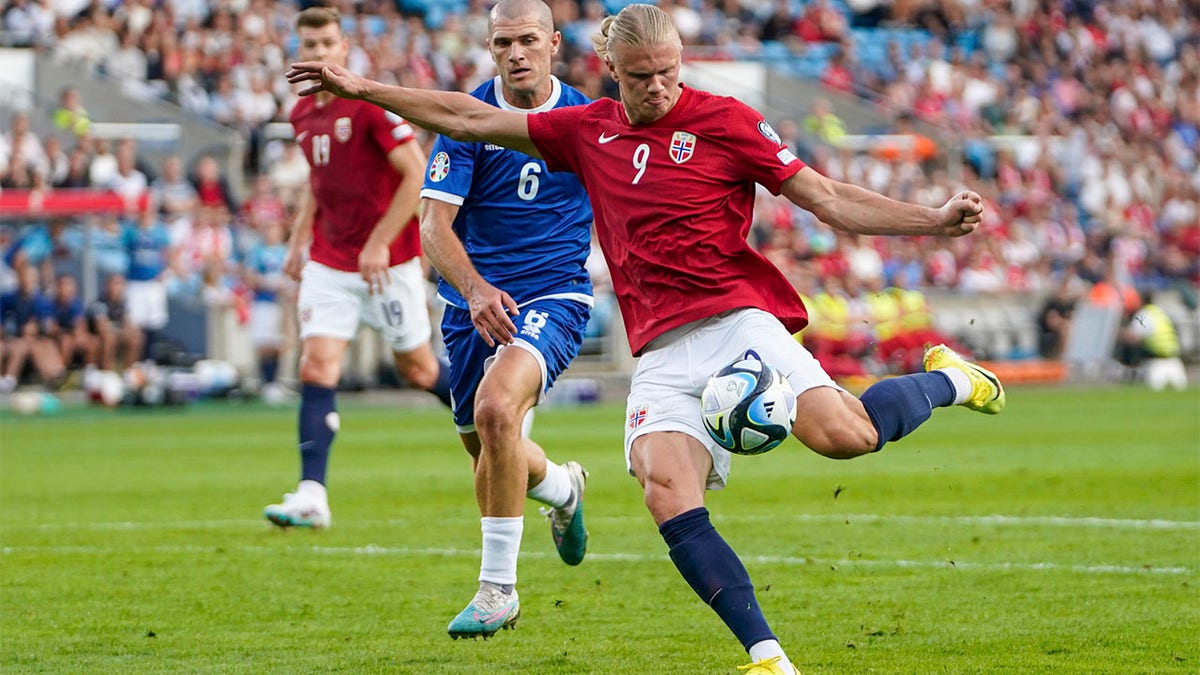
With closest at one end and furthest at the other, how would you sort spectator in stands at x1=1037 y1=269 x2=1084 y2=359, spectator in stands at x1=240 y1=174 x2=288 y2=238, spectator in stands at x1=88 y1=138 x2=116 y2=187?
spectator in stands at x1=88 y1=138 x2=116 y2=187 → spectator in stands at x1=240 y1=174 x2=288 y2=238 → spectator in stands at x1=1037 y1=269 x2=1084 y2=359

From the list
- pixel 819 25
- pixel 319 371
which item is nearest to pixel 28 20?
pixel 819 25

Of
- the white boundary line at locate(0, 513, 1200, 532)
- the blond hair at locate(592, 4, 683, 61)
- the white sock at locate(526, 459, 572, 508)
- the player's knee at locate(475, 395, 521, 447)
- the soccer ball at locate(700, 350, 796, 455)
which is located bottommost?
the white boundary line at locate(0, 513, 1200, 532)

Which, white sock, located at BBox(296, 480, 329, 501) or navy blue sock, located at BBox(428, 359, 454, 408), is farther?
navy blue sock, located at BBox(428, 359, 454, 408)

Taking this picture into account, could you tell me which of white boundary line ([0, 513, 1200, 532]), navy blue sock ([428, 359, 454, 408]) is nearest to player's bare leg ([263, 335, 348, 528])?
white boundary line ([0, 513, 1200, 532])

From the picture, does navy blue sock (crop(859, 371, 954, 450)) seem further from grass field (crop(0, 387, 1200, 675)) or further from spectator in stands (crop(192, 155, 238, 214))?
spectator in stands (crop(192, 155, 238, 214))

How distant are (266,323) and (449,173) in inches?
629

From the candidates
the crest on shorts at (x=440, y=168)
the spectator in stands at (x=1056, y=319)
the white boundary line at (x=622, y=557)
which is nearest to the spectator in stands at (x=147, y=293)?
the white boundary line at (x=622, y=557)

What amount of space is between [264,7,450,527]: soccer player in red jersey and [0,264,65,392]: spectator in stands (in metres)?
11.8

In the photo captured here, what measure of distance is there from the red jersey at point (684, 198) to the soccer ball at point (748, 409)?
51 centimetres

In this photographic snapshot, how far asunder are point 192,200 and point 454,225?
1718cm

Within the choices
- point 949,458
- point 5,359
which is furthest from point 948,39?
point 949,458

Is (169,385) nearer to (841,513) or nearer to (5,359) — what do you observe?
(5,359)

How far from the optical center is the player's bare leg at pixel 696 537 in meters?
5.41

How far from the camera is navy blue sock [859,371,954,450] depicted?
613 cm
